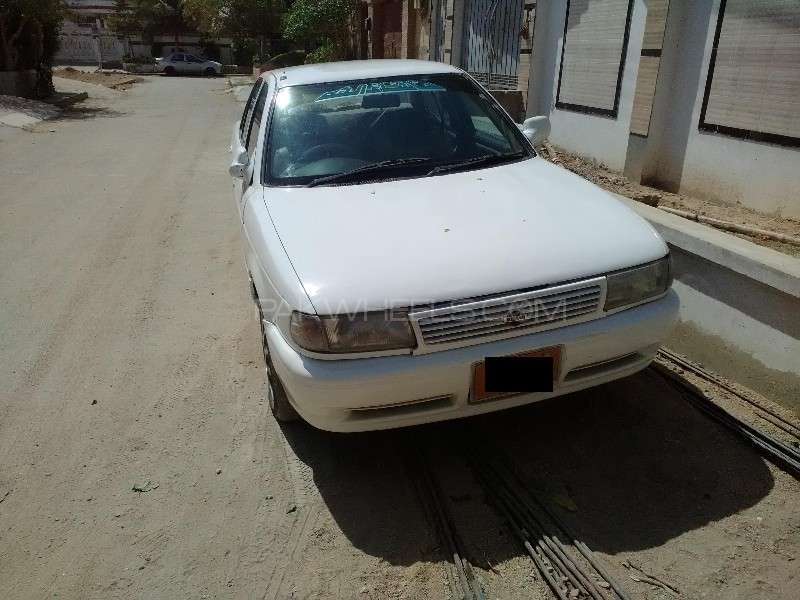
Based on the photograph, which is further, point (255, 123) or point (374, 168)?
point (255, 123)

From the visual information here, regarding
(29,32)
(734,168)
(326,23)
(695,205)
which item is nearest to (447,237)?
(695,205)

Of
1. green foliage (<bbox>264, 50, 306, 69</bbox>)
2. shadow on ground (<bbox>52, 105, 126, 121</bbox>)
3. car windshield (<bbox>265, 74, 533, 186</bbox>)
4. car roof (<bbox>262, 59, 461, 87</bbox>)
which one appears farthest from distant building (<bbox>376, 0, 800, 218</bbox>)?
green foliage (<bbox>264, 50, 306, 69</bbox>)

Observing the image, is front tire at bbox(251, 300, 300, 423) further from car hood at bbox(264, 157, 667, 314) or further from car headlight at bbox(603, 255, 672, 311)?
car headlight at bbox(603, 255, 672, 311)

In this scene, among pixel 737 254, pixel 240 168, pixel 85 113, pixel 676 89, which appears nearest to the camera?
pixel 737 254

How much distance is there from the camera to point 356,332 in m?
2.41

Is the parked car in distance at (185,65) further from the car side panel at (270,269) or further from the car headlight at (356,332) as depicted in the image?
the car headlight at (356,332)

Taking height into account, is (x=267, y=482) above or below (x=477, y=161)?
below

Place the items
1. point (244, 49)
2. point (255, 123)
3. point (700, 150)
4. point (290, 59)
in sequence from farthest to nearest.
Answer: point (244, 49)
point (290, 59)
point (700, 150)
point (255, 123)

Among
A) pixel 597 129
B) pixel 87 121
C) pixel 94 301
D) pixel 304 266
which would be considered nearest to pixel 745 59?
pixel 597 129

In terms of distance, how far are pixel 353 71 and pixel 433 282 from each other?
88.0 inches

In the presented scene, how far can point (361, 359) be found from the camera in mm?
2449

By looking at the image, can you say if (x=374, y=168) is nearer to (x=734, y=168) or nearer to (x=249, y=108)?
(x=249, y=108)

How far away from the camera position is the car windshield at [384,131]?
346cm

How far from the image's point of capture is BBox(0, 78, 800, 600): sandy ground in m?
2.38
